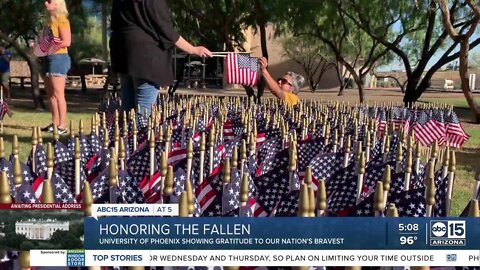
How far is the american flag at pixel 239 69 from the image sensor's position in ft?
28.8

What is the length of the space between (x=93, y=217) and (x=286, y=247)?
0.56 metres

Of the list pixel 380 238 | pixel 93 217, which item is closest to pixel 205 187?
pixel 93 217

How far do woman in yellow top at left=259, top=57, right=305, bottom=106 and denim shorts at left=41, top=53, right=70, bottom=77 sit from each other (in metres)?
2.66

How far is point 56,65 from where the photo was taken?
7906 mm

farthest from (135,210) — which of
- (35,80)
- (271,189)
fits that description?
(35,80)

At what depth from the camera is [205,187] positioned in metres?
2.54

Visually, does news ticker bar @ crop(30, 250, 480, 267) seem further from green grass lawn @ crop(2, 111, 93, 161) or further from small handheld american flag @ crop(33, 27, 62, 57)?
small handheld american flag @ crop(33, 27, 62, 57)

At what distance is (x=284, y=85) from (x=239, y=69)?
852mm

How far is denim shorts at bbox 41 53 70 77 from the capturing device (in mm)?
7812

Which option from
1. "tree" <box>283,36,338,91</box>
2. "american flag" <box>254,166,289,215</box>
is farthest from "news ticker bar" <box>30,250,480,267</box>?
"tree" <box>283,36,338,91</box>

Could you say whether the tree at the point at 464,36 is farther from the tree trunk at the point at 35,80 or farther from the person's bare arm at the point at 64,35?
the tree trunk at the point at 35,80

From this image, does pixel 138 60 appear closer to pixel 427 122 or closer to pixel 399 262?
pixel 399 262

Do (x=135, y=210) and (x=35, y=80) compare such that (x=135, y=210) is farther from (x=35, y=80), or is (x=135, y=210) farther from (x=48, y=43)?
(x=35, y=80)

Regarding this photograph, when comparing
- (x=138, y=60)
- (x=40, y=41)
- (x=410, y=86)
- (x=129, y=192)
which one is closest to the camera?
(x=129, y=192)
